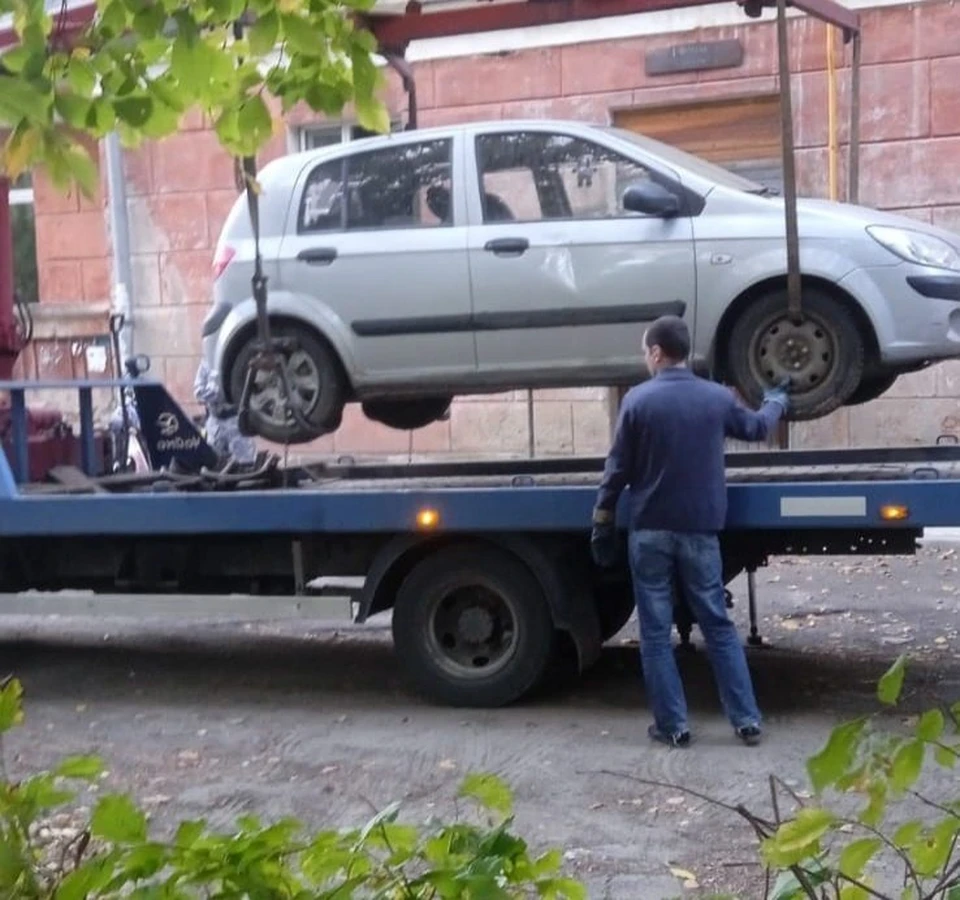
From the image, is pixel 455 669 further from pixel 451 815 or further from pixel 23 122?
pixel 23 122

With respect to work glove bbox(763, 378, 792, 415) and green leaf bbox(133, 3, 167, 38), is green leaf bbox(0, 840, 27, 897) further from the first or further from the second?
work glove bbox(763, 378, 792, 415)

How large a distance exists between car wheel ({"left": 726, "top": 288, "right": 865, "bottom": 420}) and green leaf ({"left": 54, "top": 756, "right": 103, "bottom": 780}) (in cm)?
525

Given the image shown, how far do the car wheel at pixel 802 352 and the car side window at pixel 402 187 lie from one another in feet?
5.08

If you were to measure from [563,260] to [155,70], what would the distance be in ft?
14.5

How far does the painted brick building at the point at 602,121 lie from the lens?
1322 centimetres

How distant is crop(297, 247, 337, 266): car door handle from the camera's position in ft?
26.3

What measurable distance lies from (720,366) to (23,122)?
5061 millimetres

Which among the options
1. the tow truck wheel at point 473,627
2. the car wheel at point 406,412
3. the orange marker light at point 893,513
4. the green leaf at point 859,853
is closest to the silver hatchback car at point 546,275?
the car wheel at point 406,412

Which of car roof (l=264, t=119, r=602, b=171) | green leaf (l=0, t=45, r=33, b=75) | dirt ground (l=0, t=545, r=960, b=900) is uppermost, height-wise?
car roof (l=264, t=119, r=602, b=171)

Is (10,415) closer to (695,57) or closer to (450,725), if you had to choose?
(450,725)

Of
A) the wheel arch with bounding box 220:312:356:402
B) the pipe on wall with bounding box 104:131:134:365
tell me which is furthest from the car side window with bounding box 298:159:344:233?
the pipe on wall with bounding box 104:131:134:365

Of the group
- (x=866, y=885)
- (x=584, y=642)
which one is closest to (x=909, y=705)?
(x=584, y=642)

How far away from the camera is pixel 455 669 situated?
291 inches

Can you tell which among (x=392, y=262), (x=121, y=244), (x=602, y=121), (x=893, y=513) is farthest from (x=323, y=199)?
(x=121, y=244)
